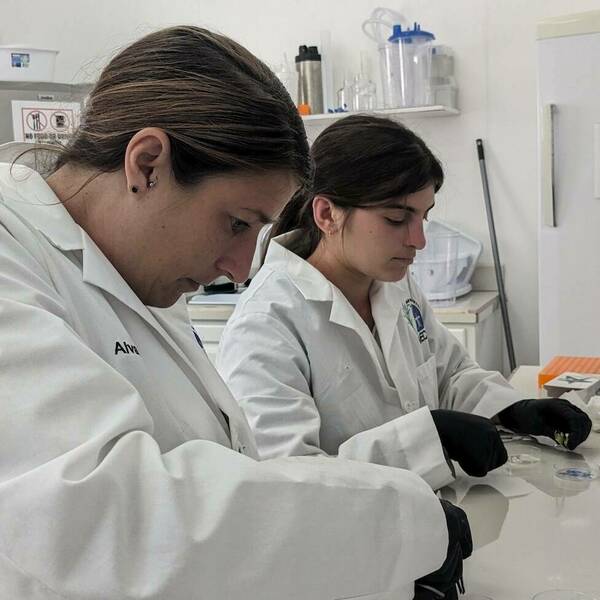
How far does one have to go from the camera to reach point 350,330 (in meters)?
1.61

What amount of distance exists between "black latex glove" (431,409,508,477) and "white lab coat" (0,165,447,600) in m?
0.52

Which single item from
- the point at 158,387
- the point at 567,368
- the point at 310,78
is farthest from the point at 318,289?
the point at 310,78

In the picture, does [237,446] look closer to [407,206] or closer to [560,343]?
[407,206]

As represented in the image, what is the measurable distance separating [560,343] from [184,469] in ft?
7.84

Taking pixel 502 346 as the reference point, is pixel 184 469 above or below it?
above

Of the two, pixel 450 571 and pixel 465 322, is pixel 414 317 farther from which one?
pixel 465 322

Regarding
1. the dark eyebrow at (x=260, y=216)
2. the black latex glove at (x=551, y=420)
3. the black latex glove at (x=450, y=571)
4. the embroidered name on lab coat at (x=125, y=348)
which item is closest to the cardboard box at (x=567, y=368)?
the black latex glove at (x=551, y=420)

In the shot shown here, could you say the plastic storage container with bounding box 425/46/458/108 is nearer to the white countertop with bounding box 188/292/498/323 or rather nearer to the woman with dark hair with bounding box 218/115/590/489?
the white countertop with bounding box 188/292/498/323

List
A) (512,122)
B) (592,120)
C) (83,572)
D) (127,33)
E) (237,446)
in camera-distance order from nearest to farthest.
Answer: (83,572) → (237,446) → (592,120) → (512,122) → (127,33)

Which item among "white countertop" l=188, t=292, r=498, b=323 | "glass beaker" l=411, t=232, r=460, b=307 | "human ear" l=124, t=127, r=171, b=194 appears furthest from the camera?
"glass beaker" l=411, t=232, r=460, b=307

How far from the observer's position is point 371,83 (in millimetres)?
3412

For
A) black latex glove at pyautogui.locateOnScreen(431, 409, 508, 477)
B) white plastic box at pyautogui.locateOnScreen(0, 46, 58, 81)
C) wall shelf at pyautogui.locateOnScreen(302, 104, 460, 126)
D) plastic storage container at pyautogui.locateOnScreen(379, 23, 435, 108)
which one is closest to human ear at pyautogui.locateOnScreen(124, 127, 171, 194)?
black latex glove at pyautogui.locateOnScreen(431, 409, 508, 477)

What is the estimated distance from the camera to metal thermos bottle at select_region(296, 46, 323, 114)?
11.3ft

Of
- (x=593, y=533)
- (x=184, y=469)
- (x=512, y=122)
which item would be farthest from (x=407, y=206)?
(x=512, y=122)
